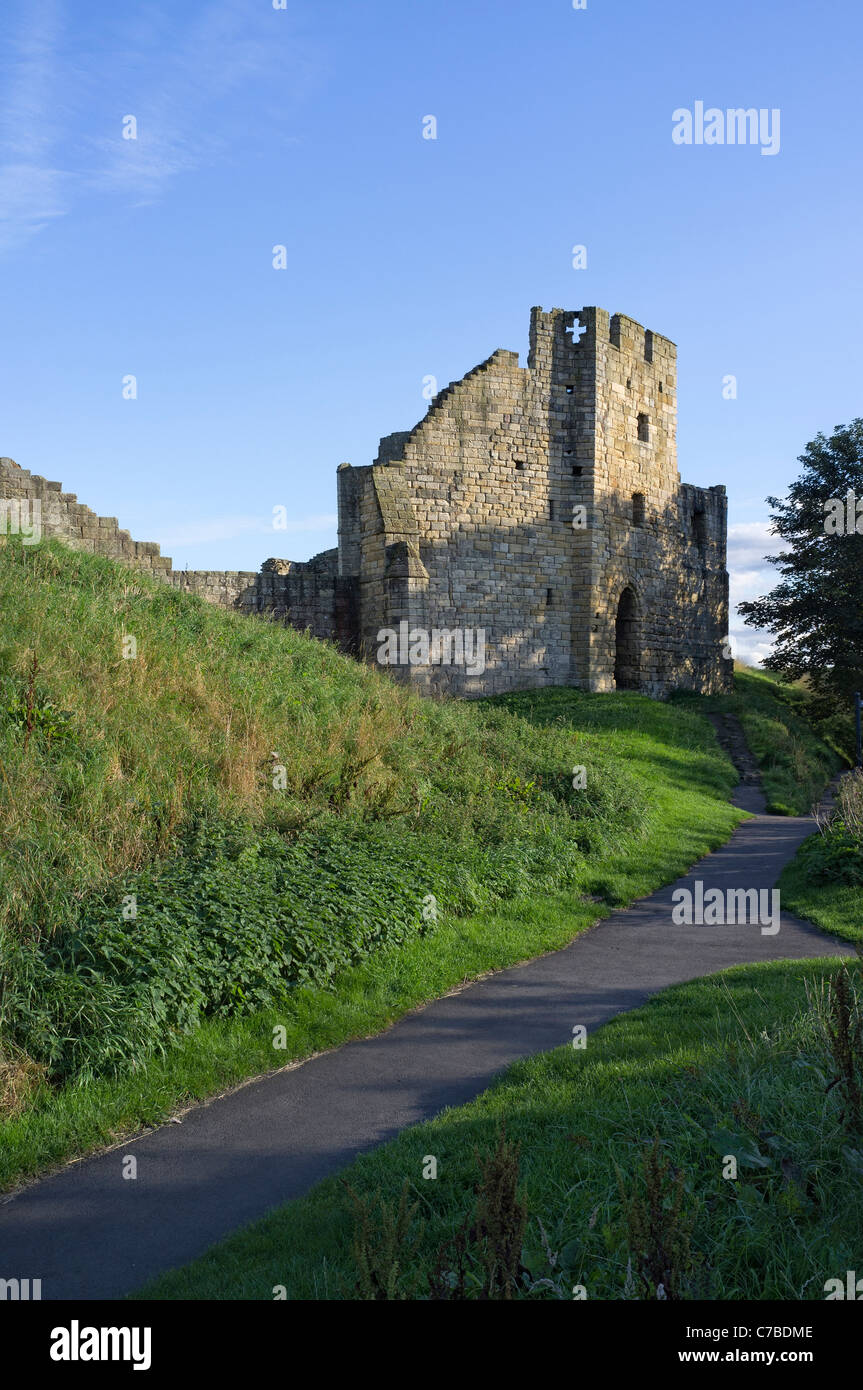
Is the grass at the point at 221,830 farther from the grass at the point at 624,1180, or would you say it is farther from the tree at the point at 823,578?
the tree at the point at 823,578

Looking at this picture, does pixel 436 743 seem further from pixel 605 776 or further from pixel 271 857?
pixel 271 857

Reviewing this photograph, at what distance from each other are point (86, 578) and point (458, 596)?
11175mm

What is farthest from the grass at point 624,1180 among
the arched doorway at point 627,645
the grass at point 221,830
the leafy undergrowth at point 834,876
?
the arched doorway at point 627,645

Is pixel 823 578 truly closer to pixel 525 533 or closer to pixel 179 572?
pixel 525 533

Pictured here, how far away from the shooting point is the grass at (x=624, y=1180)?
13.6 feet

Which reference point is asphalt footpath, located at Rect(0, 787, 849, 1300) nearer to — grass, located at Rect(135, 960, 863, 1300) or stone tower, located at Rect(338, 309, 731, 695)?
grass, located at Rect(135, 960, 863, 1300)

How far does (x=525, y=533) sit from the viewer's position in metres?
25.9

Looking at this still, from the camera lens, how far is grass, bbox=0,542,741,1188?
21.7ft

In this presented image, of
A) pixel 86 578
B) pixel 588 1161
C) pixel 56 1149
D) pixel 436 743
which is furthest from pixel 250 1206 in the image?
pixel 86 578

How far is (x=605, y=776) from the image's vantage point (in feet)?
53.1

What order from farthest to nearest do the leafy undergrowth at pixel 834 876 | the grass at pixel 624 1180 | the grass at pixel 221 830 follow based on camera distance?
the leafy undergrowth at pixel 834 876, the grass at pixel 221 830, the grass at pixel 624 1180

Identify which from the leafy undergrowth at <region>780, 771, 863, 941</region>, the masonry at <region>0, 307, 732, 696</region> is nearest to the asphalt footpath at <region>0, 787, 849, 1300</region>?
the leafy undergrowth at <region>780, 771, 863, 941</region>

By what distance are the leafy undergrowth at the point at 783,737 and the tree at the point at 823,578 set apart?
1510 millimetres

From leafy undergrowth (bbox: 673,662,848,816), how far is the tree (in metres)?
1.51
